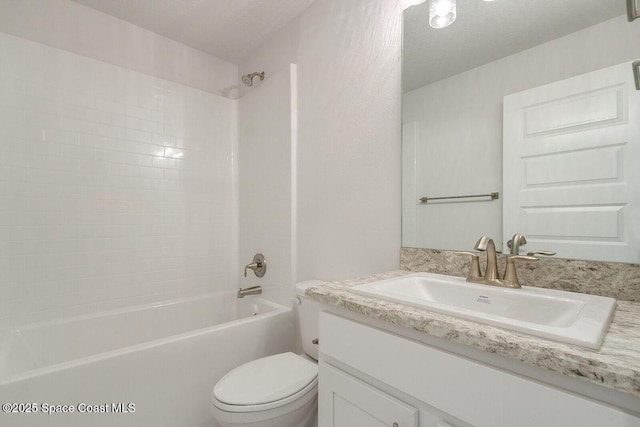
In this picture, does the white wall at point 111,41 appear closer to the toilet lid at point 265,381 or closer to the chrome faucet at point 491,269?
the toilet lid at point 265,381

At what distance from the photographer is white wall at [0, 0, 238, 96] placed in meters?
1.66

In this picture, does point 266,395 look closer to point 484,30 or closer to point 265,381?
point 265,381

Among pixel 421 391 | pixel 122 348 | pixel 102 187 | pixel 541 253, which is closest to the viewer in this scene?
pixel 421 391

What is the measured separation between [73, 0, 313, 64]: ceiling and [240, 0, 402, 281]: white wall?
0.52ft

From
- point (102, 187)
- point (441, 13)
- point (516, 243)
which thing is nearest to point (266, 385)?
point (516, 243)

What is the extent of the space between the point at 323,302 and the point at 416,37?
3.96ft

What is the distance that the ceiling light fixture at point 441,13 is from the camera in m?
1.22

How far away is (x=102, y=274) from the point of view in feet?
6.05

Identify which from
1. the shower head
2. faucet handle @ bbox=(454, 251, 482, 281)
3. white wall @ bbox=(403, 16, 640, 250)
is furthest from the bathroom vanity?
the shower head

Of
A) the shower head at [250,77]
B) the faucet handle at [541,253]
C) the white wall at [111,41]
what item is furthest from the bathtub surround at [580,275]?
the white wall at [111,41]

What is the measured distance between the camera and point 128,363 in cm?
125

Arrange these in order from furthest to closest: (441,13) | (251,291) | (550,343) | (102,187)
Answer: (251,291) < (102,187) < (441,13) < (550,343)

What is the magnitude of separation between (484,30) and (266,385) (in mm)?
1640

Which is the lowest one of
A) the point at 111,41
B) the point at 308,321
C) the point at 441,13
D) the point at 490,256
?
the point at 308,321
